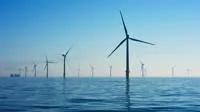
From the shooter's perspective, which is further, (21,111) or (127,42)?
(127,42)

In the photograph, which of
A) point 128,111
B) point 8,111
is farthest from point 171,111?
point 8,111

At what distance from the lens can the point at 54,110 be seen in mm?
44250

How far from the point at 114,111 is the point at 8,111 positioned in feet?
39.7

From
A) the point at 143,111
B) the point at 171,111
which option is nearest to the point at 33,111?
the point at 143,111

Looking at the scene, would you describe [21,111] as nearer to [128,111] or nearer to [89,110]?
[89,110]

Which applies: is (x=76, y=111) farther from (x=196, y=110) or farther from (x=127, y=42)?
(x=127, y=42)

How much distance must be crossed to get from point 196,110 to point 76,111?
14795 mm

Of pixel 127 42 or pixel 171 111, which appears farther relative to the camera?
pixel 127 42

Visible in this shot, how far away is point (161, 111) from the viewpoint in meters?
44.5

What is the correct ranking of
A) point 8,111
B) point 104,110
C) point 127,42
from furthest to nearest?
1. point 127,42
2. point 104,110
3. point 8,111

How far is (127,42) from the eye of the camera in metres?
124

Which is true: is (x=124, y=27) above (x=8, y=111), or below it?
above

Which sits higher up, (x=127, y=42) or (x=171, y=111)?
(x=127, y=42)

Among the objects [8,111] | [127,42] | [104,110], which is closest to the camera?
[8,111]
